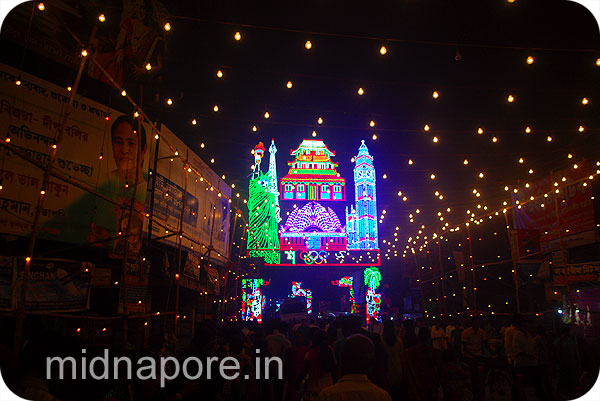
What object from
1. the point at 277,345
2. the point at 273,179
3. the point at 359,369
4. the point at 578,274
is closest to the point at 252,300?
the point at 273,179

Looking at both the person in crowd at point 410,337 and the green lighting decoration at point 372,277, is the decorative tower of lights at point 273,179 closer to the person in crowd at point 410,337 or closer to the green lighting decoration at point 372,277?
the green lighting decoration at point 372,277

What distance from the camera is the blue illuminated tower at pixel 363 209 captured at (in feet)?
91.3

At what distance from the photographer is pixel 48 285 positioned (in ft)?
16.1

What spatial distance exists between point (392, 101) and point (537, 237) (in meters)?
6.34

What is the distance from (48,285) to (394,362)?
4.68 m

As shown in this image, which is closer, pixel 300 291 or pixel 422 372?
pixel 422 372

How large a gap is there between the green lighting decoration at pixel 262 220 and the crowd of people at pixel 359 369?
16774 millimetres

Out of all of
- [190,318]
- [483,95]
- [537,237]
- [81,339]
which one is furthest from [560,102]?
[81,339]

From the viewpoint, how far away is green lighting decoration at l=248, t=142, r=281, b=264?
85.7ft

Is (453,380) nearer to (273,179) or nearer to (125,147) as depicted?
(125,147)

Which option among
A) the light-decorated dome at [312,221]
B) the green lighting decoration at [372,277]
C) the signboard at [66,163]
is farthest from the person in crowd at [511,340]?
the green lighting decoration at [372,277]

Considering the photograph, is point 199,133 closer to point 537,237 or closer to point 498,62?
point 498,62

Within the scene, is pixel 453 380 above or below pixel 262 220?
below

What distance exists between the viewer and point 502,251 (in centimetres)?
1600
